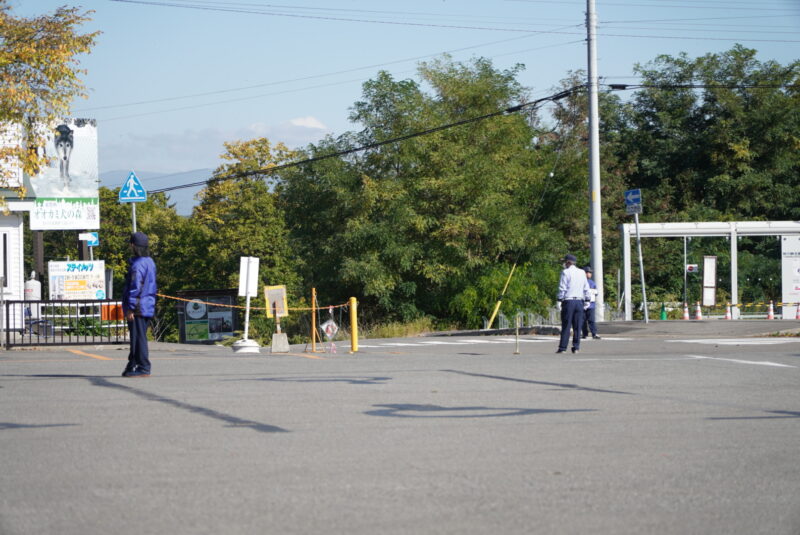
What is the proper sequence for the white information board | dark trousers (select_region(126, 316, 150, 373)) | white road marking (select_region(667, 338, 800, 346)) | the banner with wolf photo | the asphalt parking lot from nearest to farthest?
the asphalt parking lot → dark trousers (select_region(126, 316, 150, 373)) → white road marking (select_region(667, 338, 800, 346)) → the white information board → the banner with wolf photo

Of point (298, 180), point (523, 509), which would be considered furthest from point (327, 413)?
point (298, 180)

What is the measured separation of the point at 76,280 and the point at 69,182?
933 cm

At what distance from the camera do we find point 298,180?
4403 centimetres

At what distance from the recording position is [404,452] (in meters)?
7.12

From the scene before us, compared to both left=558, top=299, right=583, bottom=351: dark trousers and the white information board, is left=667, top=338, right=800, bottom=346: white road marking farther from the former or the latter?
the white information board

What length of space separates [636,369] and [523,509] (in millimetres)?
8766

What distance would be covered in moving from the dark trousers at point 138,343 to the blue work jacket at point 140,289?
0.36 ft

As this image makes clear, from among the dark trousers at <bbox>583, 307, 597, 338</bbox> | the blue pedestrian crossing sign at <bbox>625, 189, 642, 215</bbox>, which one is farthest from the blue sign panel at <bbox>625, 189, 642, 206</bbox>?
the dark trousers at <bbox>583, 307, 597, 338</bbox>

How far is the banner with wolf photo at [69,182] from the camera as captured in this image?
35.8 metres

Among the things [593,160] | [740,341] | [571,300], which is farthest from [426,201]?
[571,300]

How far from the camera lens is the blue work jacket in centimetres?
1276

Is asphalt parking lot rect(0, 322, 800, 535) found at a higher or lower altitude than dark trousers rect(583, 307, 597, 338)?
lower

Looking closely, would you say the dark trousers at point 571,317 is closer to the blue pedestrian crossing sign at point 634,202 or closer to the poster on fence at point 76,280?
the blue pedestrian crossing sign at point 634,202

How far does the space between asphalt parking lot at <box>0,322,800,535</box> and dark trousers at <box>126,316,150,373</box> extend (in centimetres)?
54
